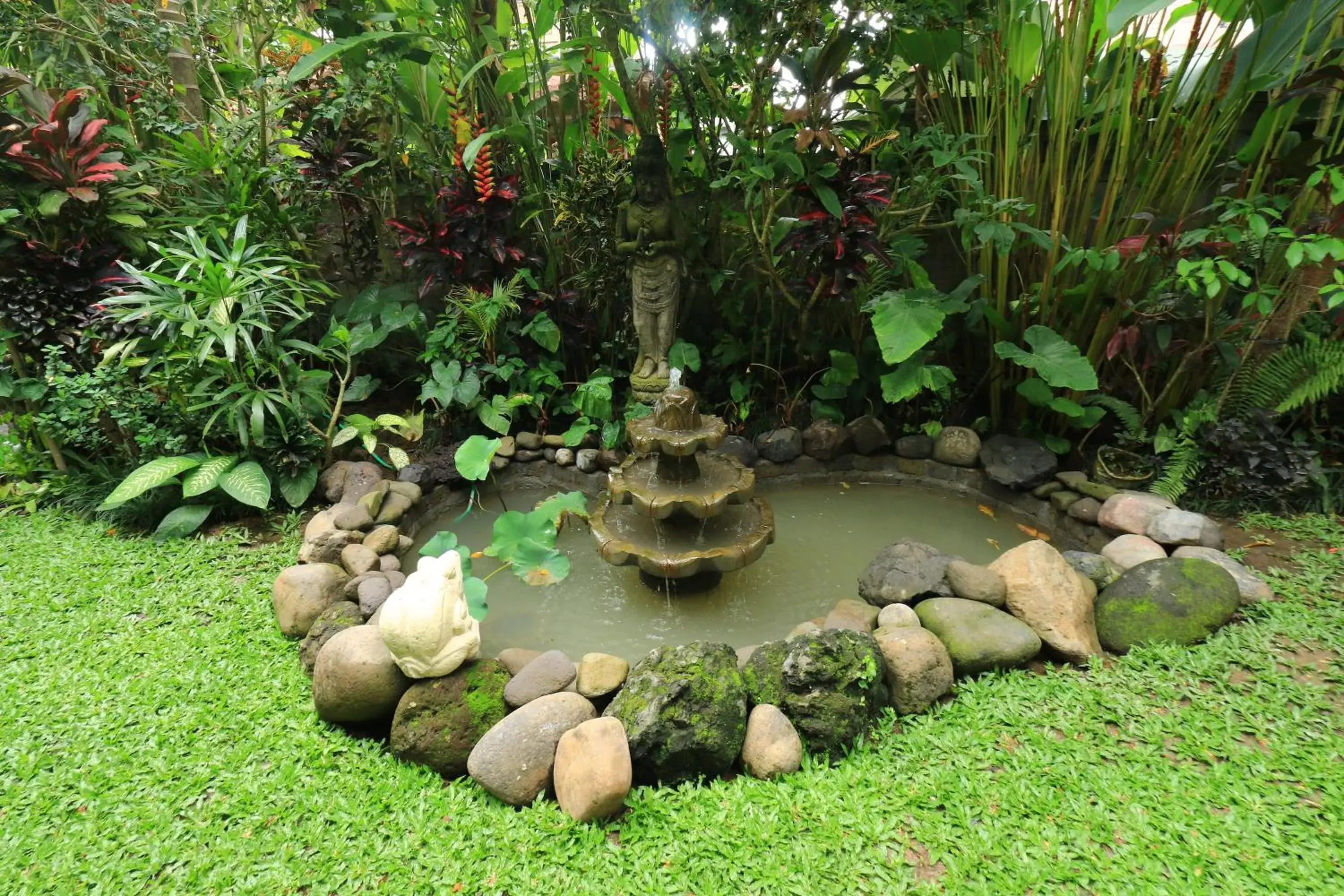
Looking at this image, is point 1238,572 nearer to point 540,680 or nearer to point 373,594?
point 540,680

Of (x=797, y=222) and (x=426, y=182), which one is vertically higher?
(x=426, y=182)

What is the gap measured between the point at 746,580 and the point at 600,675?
133cm

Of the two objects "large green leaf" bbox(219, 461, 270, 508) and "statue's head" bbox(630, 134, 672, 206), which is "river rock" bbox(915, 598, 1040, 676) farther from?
"large green leaf" bbox(219, 461, 270, 508)

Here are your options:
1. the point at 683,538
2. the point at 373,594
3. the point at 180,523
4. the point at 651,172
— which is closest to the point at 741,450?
the point at 683,538

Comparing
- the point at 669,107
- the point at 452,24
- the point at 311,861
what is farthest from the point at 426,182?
the point at 311,861

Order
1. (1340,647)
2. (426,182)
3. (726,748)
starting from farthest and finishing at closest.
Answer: (426,182), (1340,647), (726,748)

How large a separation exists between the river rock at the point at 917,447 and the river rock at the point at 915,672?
227cm

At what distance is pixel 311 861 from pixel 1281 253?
5.11 m

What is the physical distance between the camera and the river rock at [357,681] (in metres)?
2.36

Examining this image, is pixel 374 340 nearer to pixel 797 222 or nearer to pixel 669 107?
pixel 669 107

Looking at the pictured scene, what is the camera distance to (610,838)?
6.62ft

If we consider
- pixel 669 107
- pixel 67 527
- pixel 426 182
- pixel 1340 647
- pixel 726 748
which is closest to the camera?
pixel 726 748

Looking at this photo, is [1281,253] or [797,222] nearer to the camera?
[1281,253]

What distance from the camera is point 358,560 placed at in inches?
128
